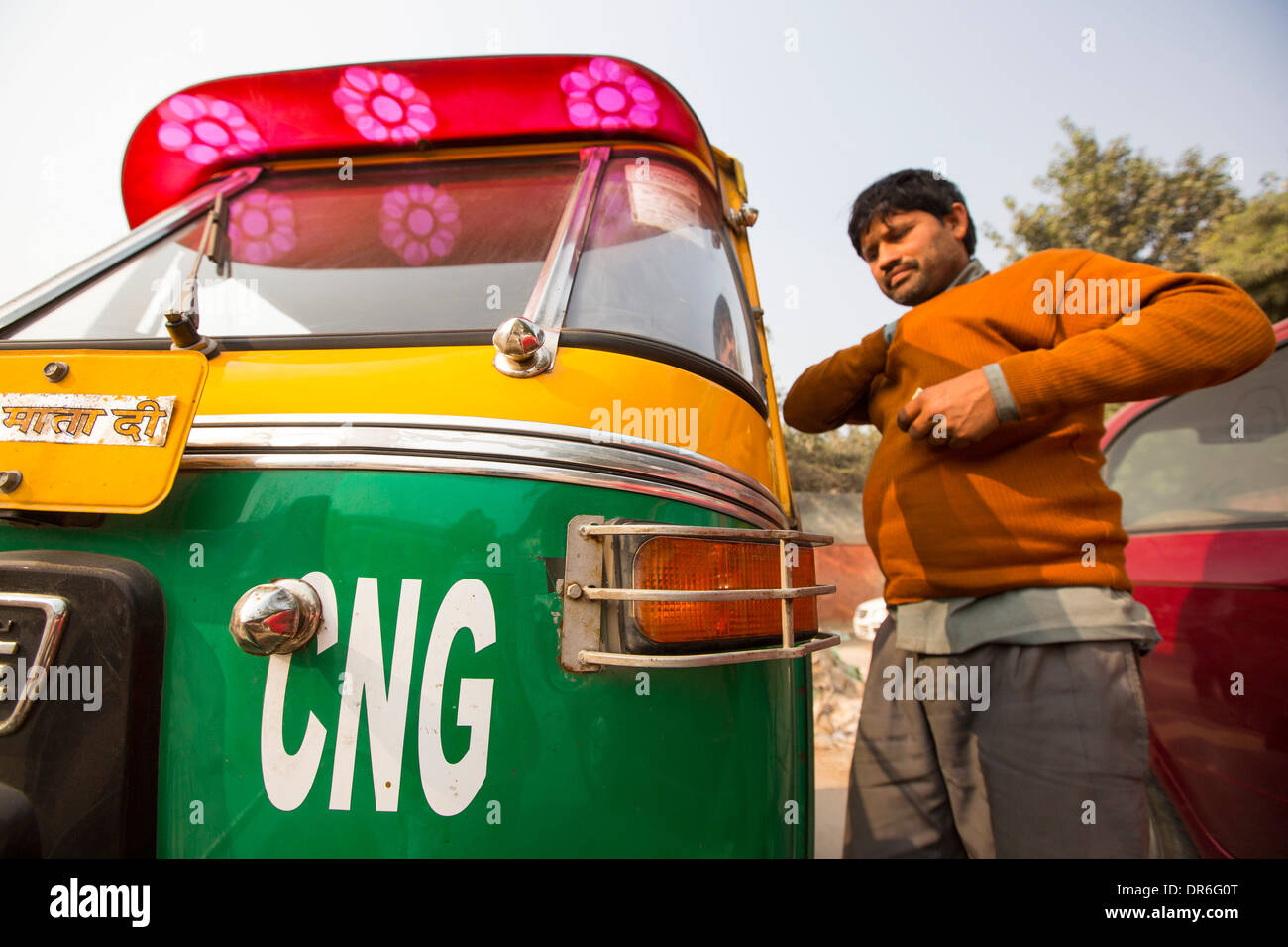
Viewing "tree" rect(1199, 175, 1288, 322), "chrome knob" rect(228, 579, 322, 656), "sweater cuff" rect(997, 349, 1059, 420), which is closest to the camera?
"chrome knob" rect(228, 579, 322, 656)

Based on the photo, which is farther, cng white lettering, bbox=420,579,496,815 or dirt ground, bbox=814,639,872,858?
dirt ground, bbox=814,639,872,858

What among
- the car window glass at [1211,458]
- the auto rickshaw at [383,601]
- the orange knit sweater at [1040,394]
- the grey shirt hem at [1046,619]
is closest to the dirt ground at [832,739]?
the car window glass at [1211,458]

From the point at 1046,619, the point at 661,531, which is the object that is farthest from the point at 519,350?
the point at 1046,619

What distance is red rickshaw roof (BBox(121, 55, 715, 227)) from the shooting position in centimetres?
182

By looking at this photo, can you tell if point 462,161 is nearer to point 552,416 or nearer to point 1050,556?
point 552,416

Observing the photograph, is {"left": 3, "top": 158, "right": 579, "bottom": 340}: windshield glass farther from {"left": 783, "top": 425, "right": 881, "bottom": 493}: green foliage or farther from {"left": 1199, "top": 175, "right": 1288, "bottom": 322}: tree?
{"left": 783, "top": 425, "right": 881, "bottom": 493}: green foliage

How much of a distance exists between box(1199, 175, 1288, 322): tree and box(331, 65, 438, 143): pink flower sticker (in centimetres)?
1222

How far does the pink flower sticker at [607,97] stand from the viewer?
179 cm

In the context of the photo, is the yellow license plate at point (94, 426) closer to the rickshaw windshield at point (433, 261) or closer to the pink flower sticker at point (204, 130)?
the rickshaw windshield at point (433, 261)

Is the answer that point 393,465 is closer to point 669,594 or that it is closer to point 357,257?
point 669,594

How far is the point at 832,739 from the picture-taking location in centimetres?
602

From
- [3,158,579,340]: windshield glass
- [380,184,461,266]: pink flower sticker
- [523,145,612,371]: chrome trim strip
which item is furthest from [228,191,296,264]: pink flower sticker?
[523,145,612,371]: chrome trim strip

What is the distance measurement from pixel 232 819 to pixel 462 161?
172 cm

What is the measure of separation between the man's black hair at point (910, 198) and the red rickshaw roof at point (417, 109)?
0.49 meters
